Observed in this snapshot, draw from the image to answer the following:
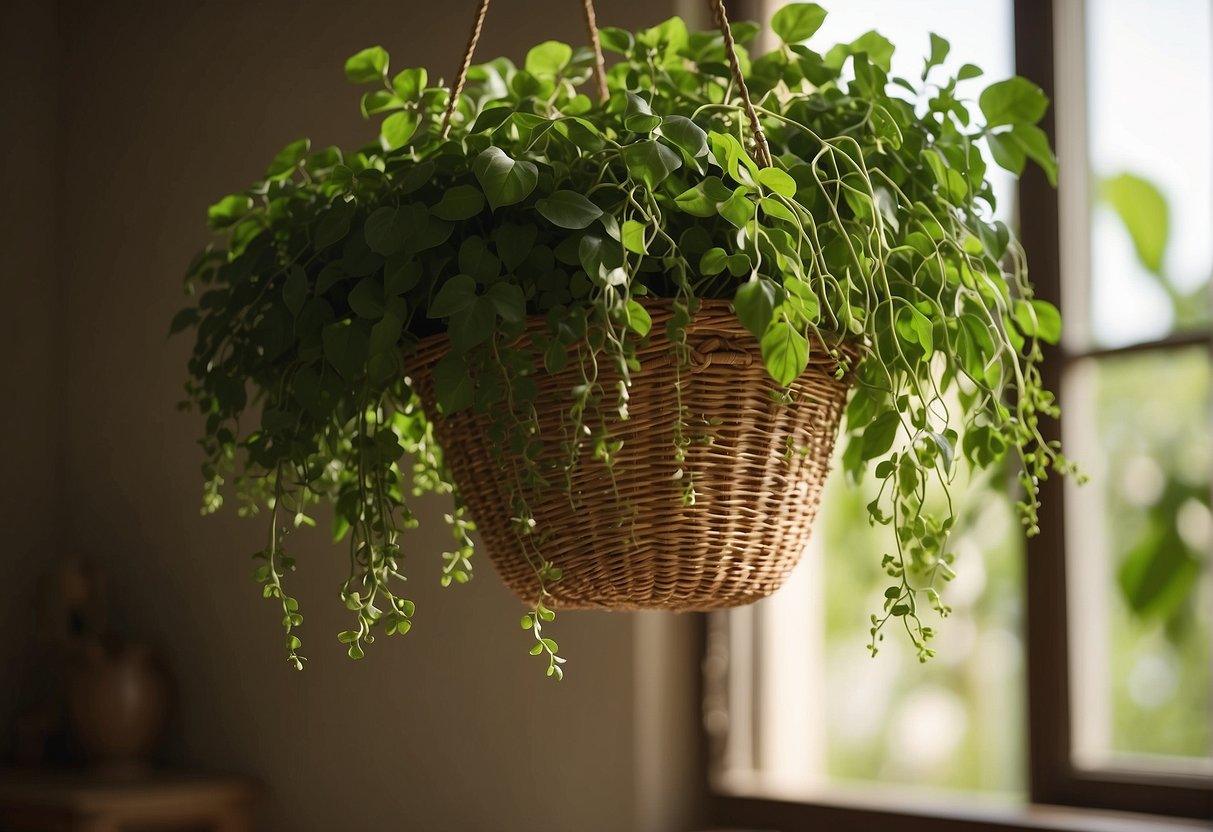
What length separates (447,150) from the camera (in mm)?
757

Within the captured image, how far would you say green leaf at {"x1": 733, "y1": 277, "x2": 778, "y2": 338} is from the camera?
623 millimetres

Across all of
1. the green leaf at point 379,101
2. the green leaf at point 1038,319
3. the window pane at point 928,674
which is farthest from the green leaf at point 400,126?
the window pane at point 928,674

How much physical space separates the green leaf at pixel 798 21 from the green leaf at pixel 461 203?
1.01 ft

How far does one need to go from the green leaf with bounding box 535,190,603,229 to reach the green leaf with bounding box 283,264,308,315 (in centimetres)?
20

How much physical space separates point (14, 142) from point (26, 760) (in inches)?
50.3

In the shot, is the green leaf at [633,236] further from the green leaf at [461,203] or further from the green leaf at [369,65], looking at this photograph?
the green leaf at [369,65]

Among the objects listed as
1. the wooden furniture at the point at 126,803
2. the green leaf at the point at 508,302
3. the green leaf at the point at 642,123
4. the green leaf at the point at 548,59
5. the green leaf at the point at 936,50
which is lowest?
the wooden furniture at the point at 126,803

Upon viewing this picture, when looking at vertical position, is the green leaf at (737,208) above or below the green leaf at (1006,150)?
below

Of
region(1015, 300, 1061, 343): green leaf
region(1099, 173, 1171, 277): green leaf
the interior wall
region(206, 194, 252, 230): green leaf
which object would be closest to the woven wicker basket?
region(1015, 300, 1061, 343): green leaf

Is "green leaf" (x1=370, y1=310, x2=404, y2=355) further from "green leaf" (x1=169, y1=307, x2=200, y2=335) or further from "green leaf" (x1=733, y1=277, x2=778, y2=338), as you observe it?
"green leaf" (x1=169, y1=307, x2=200, y2=335)

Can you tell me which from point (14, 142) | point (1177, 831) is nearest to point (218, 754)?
point (14, 142)

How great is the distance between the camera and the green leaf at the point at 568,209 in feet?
2.19

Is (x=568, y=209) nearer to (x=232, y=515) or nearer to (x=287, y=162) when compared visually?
(x=287, y=162)

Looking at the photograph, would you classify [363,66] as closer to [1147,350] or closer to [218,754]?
[1147,350]
